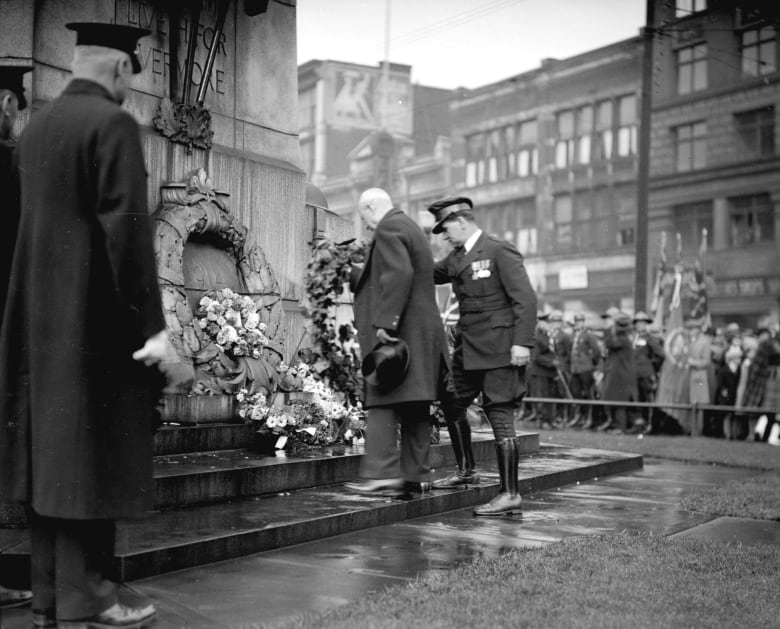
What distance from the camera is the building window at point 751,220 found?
35250 millimetres

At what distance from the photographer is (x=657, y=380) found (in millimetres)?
19375

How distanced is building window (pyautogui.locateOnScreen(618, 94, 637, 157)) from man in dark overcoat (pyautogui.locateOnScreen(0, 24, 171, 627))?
126 feet

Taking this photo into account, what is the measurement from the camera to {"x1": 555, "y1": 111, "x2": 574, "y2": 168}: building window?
43.9 meters

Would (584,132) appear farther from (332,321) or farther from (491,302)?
(491,302)

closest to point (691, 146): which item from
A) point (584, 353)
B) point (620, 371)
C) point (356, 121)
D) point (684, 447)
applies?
point (584, 353)

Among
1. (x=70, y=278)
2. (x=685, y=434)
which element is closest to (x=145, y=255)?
(x=70, y=278)

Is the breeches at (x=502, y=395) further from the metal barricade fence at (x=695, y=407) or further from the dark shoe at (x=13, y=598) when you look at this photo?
the metal barricade fence at (x=695, y=407)

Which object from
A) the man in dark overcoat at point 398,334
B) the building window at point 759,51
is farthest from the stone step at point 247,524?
the building window at point 759,51

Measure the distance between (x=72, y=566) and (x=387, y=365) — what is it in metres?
3.09

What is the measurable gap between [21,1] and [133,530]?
4097mm

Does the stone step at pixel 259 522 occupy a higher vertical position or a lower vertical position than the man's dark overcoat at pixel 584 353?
lower

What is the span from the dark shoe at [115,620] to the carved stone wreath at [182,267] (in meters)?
4.05

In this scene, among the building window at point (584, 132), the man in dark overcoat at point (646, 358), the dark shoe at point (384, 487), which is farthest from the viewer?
the building window at point (584, 132)

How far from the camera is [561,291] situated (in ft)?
141
